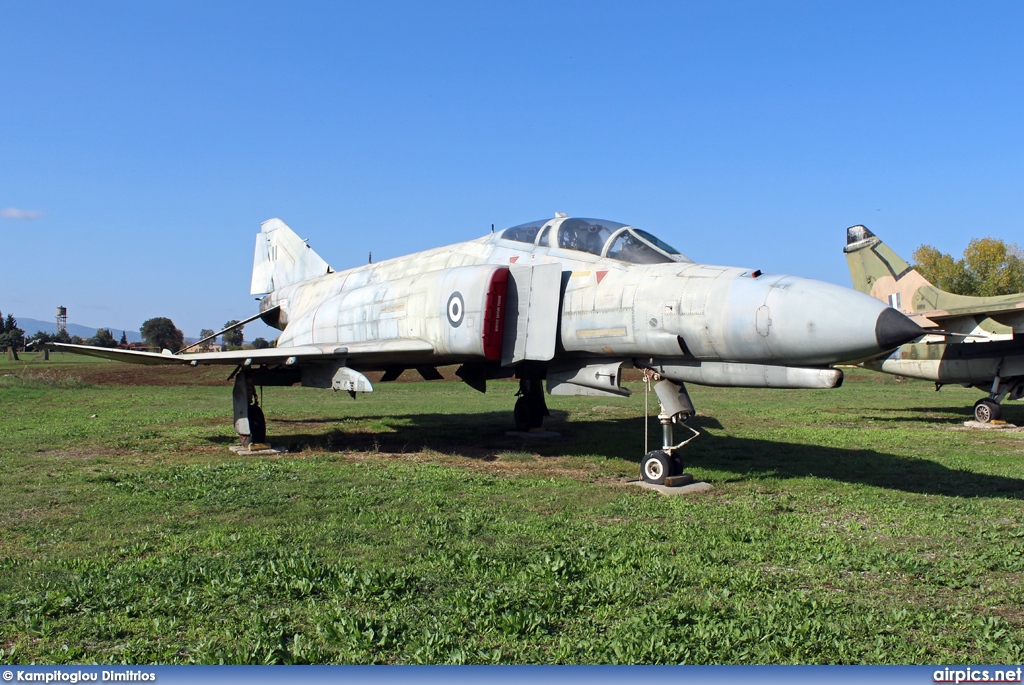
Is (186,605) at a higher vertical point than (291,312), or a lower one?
lower

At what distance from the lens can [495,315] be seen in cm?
914

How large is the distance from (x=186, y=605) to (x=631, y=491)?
16.1ft

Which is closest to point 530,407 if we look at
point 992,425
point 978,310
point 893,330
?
point 893,330

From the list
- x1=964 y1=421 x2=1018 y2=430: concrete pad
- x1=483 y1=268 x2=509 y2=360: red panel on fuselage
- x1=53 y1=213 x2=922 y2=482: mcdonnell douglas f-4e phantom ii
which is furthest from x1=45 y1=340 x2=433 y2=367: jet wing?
x1=964 y1=421 x2=1018 y2=430: concrete pad

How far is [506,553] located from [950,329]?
14.9 m

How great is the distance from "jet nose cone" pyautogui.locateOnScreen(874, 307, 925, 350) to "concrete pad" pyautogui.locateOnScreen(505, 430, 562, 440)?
7426 mm

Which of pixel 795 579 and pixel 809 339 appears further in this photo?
pixel 809 339

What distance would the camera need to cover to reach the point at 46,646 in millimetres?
3752

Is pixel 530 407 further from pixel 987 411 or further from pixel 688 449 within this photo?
pixel 987 411

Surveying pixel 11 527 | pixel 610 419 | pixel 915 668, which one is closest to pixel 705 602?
pixel 915 668

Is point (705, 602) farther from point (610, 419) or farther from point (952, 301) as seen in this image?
point (952, 301)

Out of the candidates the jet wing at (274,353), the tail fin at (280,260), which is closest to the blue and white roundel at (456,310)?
the jet wing at (274,353)

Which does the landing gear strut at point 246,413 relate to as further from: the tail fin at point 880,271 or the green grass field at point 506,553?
the tail fin at point 880,271

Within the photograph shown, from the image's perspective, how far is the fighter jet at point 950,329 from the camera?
52.2 ft
